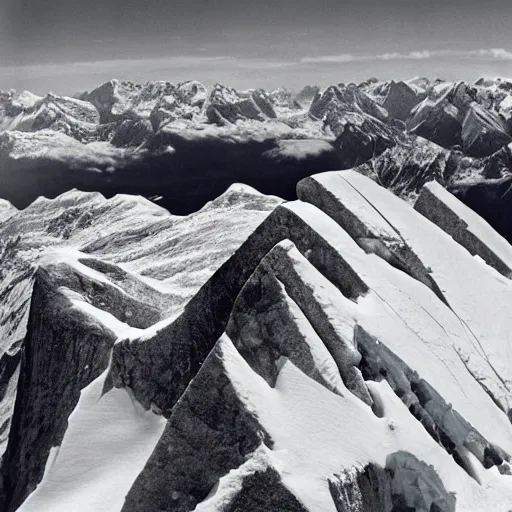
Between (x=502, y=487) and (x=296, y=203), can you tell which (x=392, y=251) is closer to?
(x=296, y=203)

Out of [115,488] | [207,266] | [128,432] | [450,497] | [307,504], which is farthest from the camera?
[207,266]

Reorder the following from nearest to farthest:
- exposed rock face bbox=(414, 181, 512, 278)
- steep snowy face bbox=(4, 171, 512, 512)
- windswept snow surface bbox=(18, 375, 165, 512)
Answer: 1. steep snowy face bbox=(4, 171, 512, 512)
2. windswept snow surface bbox=(18, 375, 165, 512)
3. exposed rock face bbox=(414, 181, 512, 278)

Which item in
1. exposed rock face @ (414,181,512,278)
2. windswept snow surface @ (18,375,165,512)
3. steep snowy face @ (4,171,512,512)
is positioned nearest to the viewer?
steep snowy face @ (4,171,512,512)

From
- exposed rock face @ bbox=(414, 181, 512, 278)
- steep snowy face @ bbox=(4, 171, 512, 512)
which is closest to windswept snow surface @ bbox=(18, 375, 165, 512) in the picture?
steep snowy face @ bbox=(4, 171, 512, 512)

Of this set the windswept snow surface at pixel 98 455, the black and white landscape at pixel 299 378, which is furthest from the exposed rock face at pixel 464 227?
the windswept snow surface at pixel 98 455

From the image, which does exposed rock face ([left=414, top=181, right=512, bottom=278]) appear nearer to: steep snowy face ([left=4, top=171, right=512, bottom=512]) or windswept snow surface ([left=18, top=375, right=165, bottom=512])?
steep snowy face ([left=4, top=171, right=512, bottom=512])

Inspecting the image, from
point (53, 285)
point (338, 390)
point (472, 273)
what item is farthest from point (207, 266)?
point (338, 390)

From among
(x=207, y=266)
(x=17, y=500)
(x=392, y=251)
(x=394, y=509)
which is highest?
(x=392, y=251)
